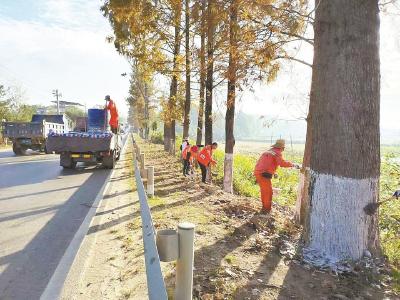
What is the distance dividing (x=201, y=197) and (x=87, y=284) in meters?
5.54

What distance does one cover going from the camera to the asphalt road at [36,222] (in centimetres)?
478

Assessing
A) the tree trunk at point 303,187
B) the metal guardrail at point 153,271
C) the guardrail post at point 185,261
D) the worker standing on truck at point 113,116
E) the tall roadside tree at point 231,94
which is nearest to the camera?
the metal guardrail at point 153,271

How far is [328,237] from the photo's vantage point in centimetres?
503

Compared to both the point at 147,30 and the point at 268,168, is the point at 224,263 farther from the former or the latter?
the point at 147,30

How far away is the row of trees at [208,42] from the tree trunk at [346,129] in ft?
5.01

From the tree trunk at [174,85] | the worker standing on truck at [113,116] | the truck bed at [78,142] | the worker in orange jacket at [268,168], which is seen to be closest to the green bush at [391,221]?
the worker in orange jacket at [268,168]

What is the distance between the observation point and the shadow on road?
14.7 feet

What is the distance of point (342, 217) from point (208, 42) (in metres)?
8.47

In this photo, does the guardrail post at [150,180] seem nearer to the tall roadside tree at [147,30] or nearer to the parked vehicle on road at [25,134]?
the tall roadside tree at [147,30]

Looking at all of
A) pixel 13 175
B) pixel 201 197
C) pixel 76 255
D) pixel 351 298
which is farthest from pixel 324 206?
pixel 13 175

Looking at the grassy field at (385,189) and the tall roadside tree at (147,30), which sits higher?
the tall roadside tree at (147,30)

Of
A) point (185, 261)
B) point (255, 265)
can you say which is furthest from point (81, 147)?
point (185, 261)

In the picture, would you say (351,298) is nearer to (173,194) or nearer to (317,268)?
(317,268)

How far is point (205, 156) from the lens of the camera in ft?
43.4
